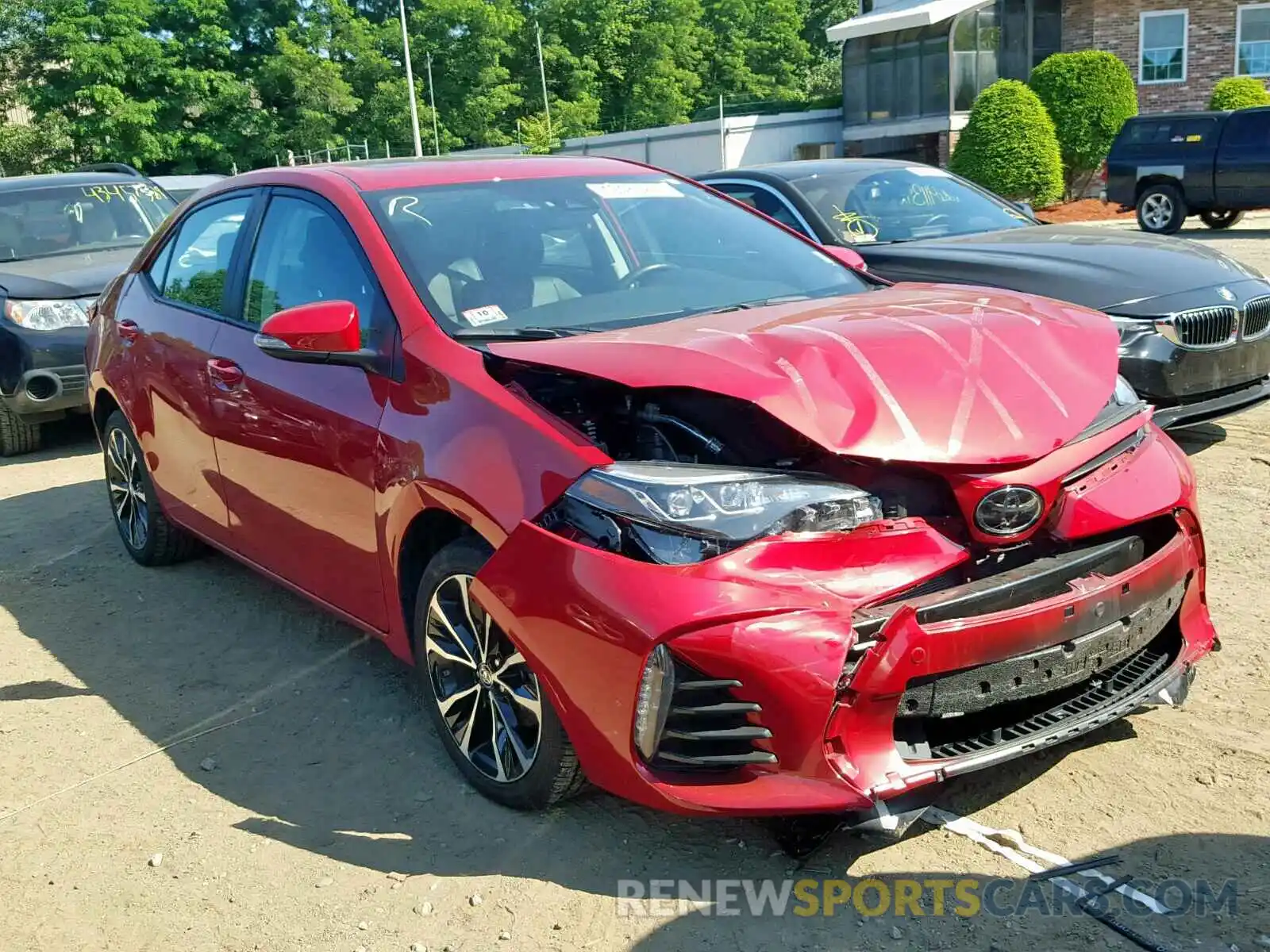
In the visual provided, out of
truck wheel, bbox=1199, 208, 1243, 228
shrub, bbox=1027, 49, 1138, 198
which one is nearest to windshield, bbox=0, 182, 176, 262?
truck wheel, bbox=1199, 208, 1243, 228

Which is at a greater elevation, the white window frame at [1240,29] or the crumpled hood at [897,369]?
the white window frame at [1240,29]

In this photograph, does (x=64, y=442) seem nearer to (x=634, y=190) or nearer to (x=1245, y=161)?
(x=634, y=190)

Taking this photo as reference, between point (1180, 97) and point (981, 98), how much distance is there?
6.17m

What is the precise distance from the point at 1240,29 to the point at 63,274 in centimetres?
2904

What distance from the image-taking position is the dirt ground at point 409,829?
9.40 feet

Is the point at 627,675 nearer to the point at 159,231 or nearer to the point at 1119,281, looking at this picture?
the point at 159,231

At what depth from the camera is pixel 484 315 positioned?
368 cm

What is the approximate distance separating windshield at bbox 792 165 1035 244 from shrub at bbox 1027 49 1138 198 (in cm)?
2243

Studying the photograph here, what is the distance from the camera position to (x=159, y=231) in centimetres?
560

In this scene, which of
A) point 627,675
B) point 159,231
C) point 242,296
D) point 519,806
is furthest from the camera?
point 159,231

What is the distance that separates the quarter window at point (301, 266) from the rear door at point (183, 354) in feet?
0.83

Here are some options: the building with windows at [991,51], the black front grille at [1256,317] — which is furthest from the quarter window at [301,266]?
the building with windows at [991,51]

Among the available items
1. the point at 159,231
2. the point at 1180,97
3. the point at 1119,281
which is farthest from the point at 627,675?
the point at 1180,97

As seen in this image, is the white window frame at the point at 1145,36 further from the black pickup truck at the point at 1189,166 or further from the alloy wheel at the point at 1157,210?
the alloy wheel at the point at 1157,210
